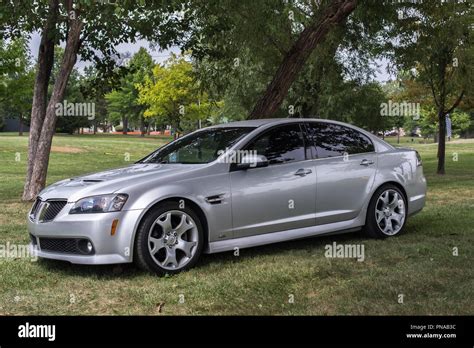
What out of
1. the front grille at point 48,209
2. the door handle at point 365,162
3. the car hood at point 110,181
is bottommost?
the front grille at point 48,209

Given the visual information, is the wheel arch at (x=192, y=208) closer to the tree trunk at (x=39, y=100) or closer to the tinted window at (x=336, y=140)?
the tinted window at (x=336, y=140)

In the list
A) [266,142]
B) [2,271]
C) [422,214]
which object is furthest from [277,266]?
[422,214]

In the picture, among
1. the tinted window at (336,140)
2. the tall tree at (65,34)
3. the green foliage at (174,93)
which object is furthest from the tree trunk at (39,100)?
the green foliage at (174,93)

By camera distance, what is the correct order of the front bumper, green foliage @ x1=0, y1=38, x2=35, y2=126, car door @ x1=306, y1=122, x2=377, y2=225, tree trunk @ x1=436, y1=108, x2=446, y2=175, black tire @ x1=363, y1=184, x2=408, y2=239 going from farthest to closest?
tree trunk @ x1=436, y1=108, x2=446, y2=175 → green foliage @ x1=0, y1=38, x2=35, y2=126 → black tire @ x1=363, y1=184, x2=408, y2=239 → car door @ x1=306, y1=122, x2=377, y2=225 → the front bumper

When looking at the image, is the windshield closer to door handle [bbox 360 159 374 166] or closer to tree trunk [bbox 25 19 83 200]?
door handle [bbox 360 159 374 166]

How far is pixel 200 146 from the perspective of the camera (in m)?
6.86

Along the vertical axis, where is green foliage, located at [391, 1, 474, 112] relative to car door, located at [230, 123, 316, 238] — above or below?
above

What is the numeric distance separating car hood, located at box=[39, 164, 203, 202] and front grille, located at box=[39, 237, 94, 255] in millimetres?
400

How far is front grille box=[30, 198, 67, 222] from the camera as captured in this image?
5730 millimetres

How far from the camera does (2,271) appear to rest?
5883 mm

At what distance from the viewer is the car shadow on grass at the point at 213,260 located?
18.9 ft

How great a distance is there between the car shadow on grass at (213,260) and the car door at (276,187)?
37cm

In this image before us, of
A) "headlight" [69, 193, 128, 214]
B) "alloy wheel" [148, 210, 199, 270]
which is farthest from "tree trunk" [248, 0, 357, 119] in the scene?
"headlight" [69, 193, 128, 214]

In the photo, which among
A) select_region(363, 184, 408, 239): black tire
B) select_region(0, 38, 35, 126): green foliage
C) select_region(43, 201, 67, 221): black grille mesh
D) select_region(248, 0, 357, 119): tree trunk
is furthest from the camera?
select_region(0, 38, 35, 126): green foliage
